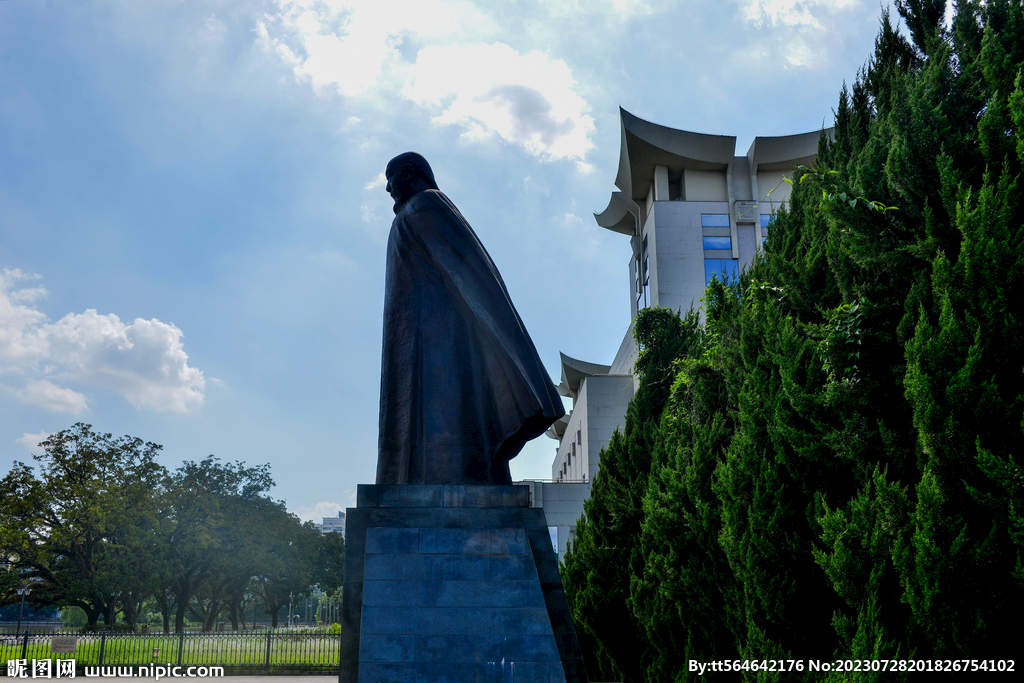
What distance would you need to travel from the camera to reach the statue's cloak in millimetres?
5375

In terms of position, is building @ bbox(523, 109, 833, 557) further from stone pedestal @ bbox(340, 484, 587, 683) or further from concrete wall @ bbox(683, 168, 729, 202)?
stone pedestal @ bbox(340, 484, 587, 683)

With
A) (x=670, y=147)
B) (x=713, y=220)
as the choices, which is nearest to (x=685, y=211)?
(x=713, y=220)

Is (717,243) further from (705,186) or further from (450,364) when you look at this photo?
(450,364)

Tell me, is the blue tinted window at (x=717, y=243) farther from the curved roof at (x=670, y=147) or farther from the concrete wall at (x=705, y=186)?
the curved roof at (x=670, y=147)

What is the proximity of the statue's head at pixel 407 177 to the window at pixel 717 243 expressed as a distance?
20.6 metres

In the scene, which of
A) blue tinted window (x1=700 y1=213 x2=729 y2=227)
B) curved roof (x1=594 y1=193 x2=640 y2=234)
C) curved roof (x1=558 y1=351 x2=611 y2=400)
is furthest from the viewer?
curved roof (x1=558 y1=351 x2=611 y2=400)

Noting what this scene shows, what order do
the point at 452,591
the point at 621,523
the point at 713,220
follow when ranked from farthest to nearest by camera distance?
the point at 713,220 < the point at 621,523 < the point at 452,591

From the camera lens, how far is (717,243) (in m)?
25.5

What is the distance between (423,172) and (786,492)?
4256 mm

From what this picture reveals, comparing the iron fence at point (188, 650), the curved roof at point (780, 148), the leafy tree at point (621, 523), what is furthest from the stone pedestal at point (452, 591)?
the curved roof at point (780, 148)

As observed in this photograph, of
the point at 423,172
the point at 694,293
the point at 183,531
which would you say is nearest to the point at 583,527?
the point at 423,172

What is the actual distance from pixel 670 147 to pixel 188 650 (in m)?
21.7

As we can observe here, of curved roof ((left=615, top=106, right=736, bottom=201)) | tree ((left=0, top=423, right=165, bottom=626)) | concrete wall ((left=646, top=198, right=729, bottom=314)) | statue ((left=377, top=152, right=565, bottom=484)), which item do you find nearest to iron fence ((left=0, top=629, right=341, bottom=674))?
tree ((left=0, top=423, right=165, bottom=626))

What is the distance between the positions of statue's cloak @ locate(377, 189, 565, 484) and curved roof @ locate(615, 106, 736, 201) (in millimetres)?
21387
